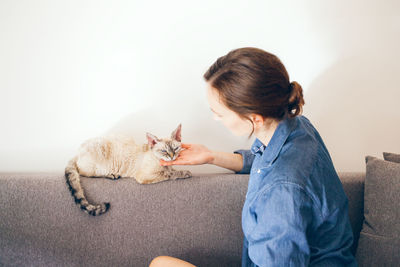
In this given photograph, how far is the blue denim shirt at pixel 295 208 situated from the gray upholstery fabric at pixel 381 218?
0.26 metres

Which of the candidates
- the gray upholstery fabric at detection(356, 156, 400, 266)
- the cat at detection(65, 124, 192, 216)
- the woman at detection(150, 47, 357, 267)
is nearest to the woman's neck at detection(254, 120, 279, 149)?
the woman at detection(150, 47, 357, 267)

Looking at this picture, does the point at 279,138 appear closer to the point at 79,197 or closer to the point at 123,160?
the point at 123,160

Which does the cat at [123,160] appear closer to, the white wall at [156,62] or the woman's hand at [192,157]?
the woman's hand at [192,157]

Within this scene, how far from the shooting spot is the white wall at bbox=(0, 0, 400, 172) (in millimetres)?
1249

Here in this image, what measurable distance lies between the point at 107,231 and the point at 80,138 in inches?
23.0

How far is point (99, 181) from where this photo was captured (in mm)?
1177

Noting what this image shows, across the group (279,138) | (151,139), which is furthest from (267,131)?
(151,139)

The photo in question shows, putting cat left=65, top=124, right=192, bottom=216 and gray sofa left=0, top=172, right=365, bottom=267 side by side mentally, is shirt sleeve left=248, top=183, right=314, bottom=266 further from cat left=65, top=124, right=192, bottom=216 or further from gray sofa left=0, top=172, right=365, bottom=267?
cat left=65, top=124, right=192, bottom=216

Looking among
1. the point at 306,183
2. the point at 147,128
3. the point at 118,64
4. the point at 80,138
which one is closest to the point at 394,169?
the point at 306,183

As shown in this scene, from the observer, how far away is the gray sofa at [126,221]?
1086 mm

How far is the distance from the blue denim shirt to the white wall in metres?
0.70

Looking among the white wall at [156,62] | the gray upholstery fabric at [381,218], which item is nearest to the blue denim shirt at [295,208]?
the gray upholstery fabric at [381,218]

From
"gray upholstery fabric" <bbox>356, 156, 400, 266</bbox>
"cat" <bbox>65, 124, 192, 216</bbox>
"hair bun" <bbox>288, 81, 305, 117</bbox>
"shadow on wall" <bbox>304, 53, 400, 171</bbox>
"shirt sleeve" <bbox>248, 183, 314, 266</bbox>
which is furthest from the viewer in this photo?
"shadow on wall" <bbox>304, 53, 400, 171</bbox>

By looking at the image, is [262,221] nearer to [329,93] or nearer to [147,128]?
[147,128]
